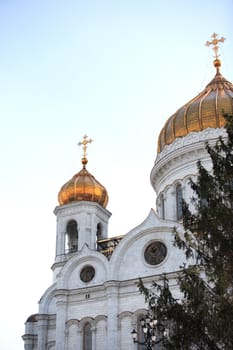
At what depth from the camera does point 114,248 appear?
28266mm

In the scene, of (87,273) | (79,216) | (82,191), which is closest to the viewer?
(87,273)

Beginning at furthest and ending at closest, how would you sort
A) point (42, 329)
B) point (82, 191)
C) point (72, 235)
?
1. point (72, 235)
2. point (82, 191)
3. point (42, 329)

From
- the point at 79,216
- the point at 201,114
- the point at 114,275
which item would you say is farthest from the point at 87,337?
the point at 201,114

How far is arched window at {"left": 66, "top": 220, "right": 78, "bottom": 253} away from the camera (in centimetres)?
3291

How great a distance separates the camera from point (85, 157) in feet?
119

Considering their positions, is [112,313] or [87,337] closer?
[112,313]

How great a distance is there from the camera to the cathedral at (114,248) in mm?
25672

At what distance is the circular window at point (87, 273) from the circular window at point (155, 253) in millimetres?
2974

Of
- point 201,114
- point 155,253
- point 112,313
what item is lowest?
point 112,313

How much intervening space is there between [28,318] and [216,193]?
2267 centimetres

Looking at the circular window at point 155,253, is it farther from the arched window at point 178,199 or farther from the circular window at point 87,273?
the arched window at point 178,199

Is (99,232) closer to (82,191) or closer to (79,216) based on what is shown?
(79,216)

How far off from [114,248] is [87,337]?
4.56 m

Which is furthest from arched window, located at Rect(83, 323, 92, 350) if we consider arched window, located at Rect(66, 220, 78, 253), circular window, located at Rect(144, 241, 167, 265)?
arched window, located at Rect(66, 220, 78, 253)
